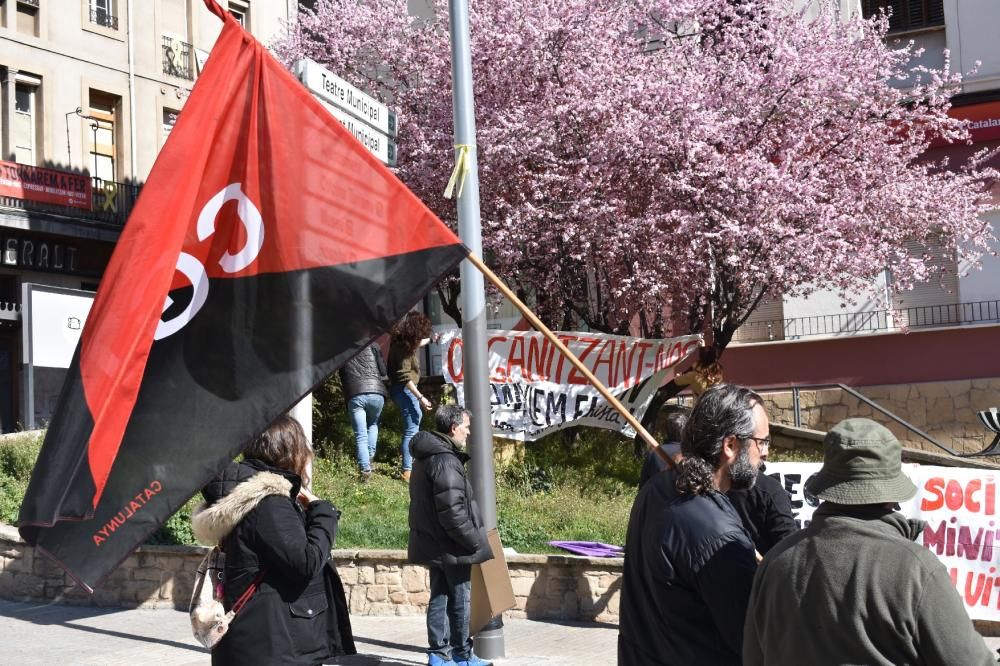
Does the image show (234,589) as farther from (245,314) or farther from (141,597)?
(141,597)

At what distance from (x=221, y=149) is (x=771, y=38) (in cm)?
1315

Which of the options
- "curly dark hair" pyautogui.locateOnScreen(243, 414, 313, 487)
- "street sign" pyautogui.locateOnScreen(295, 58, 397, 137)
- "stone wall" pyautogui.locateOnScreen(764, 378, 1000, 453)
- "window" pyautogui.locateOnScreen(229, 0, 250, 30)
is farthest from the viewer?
"window" pyautogui.locateOnScreen(229, 0, 250, 30)

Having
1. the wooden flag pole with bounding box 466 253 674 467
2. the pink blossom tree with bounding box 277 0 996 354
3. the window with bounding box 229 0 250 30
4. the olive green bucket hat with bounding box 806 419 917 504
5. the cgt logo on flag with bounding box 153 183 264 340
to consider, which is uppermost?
the window with bounding box 229 0 250 30

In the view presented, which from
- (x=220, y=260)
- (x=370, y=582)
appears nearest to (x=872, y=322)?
(x=370, y=582)

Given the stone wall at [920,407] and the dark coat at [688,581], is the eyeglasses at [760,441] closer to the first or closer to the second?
the dark coat at [688,581]

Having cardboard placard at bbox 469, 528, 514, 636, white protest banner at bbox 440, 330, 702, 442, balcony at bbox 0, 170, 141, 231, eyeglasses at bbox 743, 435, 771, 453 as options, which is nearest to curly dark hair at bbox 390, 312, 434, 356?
white protest banner at bbox 440, 330, 702, 442

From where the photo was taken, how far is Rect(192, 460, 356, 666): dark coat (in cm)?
461

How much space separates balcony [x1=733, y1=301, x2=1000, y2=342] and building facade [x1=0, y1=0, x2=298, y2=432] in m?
12.7

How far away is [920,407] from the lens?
19.1 meters

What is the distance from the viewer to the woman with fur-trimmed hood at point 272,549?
182 inches

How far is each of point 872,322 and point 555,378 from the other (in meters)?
7.86

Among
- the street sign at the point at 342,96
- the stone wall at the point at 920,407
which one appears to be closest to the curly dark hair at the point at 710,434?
the street sign at the point at 342,96

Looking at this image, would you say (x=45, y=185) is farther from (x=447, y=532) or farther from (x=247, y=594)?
(x=247, y=594)

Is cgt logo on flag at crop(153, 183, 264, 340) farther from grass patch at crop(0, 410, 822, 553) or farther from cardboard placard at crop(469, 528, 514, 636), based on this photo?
grass patch at crop(0, 410, 822, 553)
